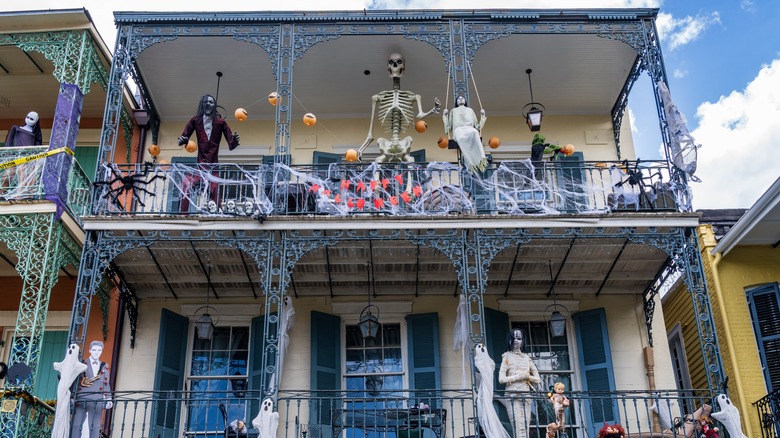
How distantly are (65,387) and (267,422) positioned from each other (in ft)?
8.49

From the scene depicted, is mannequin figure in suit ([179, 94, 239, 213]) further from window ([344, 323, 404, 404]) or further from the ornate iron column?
window ([344, 323, 404, 404])

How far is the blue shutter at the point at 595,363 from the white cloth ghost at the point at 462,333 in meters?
1.90

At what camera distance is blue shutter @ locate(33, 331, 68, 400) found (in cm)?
1273

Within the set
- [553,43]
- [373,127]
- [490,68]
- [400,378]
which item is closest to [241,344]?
[400,378]

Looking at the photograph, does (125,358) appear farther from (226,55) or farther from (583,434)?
(583,434)

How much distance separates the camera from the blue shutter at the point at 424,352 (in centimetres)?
1272

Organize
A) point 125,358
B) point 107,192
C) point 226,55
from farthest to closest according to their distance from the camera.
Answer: point 226,55, point 125,358, point 107,192

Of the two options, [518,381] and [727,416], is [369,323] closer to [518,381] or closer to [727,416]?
[518,381]

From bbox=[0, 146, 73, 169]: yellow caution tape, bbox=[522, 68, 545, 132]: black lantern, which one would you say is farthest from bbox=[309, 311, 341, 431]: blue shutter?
bbox=[522, 68, 545, 132]: black lantern

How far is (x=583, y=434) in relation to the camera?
12.3 m

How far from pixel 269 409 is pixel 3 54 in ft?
25.1

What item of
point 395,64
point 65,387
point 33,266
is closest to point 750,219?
point 395,64

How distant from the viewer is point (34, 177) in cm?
1187

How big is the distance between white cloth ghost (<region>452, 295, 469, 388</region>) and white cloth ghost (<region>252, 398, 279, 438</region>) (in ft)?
9.55
